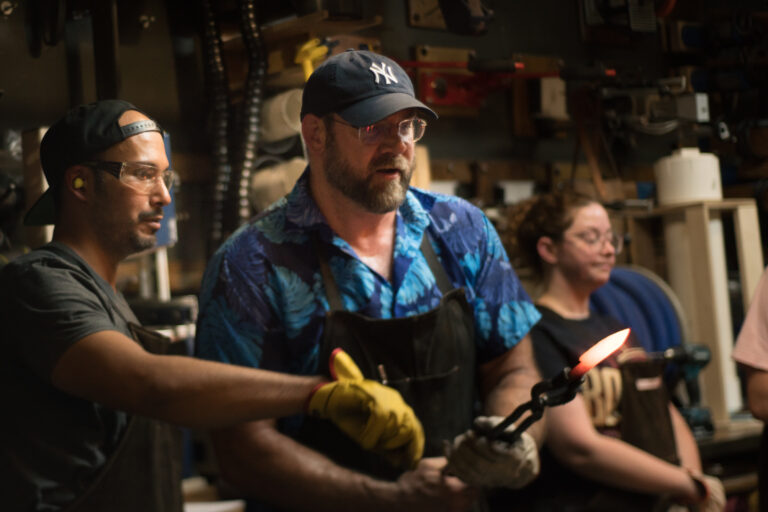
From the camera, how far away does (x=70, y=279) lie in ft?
3.02

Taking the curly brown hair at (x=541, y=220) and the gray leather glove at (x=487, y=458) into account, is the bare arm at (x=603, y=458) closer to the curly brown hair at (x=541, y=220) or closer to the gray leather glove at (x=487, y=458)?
the curly brown hair at (x=541, y=220)

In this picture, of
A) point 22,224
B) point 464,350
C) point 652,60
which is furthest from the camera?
point 652,60

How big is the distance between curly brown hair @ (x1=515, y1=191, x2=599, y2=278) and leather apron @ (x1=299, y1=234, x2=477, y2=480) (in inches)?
35.9

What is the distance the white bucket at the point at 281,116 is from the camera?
1.21 meters

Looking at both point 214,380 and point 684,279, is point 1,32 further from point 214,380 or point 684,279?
point 684,279

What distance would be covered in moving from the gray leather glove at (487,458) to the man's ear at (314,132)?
1.21 feet

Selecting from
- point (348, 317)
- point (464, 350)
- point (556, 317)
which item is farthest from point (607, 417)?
point (348, 317)

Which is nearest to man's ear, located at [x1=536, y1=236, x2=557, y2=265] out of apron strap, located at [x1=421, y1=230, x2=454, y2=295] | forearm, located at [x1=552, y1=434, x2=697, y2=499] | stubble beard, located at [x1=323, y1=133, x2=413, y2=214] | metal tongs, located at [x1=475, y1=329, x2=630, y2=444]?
forearm, located at [x1=552, y1=434, x2=697, y2=499]

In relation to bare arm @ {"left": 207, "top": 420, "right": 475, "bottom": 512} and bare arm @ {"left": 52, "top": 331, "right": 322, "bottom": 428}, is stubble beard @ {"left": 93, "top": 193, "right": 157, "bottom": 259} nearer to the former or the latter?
bare arm @ {"left": 52, "top": 331, "right": 322, "bottom": 428}

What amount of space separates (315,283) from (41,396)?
1.18 feet

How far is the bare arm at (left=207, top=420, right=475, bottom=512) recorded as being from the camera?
1.12 meters

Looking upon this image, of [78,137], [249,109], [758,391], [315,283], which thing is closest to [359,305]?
[315,283]

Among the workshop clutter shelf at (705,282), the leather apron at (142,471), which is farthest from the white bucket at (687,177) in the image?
the leather apron at (142,471)

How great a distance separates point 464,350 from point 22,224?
1.84 ft
